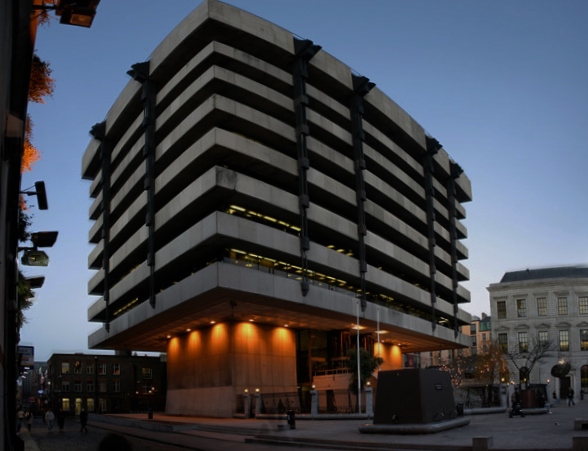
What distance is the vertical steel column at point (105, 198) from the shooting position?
7519 centimetres

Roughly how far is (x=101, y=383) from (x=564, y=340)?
7327 centimetres

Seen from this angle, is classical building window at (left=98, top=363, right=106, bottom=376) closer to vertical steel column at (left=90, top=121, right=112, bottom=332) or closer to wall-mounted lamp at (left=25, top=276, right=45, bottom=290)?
vertical steel column at (left=90, top=121, right=112, bottom=332)

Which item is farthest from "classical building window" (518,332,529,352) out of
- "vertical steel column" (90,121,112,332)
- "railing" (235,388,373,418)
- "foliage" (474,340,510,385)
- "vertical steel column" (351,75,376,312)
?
"vertical steel column" (90,121,112,332)

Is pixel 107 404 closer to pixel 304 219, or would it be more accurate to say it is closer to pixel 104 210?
pixel 104 210

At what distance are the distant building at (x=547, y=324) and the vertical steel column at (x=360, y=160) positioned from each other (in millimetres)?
43830

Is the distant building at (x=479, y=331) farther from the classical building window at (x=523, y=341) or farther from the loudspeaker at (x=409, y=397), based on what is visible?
the loudspeaker at (x=409, y=397)

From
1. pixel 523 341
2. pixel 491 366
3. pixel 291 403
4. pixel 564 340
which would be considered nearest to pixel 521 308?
pixel 523 341

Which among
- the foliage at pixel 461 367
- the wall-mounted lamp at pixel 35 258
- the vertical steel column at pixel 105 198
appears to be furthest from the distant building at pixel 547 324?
the wall-mounted lamp at pixel 35 258

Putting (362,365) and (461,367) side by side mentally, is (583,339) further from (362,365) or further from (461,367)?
(362,365)

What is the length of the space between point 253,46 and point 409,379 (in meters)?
35.0

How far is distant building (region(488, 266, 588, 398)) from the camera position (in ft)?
324

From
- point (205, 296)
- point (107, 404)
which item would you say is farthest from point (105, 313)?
point (107, 404)

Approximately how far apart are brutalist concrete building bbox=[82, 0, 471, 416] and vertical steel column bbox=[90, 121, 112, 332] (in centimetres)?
16

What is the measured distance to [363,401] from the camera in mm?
57656
